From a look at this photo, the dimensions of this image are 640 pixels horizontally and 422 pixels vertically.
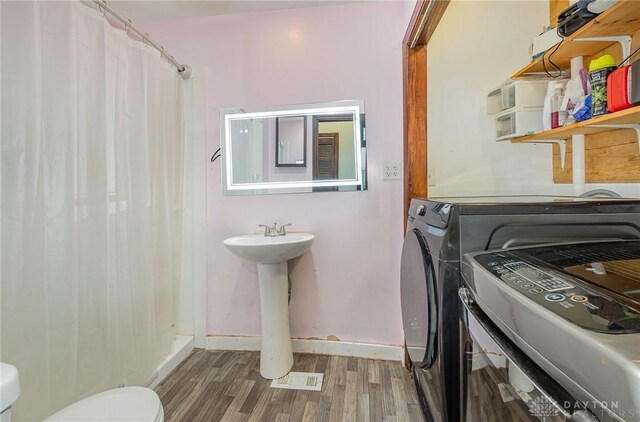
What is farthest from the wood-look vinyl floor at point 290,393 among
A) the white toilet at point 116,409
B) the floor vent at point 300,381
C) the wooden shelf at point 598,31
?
the wooden shelf at point 598,31

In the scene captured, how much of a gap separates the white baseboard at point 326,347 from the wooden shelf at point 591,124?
1498 mm

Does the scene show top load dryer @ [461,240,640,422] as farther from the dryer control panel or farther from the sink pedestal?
the sink pedestal

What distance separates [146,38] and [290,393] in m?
2.17

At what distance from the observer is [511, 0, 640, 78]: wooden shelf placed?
3.31ft


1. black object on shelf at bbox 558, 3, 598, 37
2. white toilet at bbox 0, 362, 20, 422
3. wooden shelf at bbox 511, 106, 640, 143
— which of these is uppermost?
black object on shelf at bbox 558, 3, 598, 37

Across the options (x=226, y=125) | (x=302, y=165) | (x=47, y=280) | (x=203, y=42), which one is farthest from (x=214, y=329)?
(x=203, y=42)

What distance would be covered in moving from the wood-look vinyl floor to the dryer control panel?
1.15 meters

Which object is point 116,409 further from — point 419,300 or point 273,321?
point 419,300

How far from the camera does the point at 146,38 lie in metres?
1.60

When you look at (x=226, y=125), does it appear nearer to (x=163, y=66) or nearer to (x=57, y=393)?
(x=163, y=66)

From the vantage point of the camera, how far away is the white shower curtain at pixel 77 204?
990mm

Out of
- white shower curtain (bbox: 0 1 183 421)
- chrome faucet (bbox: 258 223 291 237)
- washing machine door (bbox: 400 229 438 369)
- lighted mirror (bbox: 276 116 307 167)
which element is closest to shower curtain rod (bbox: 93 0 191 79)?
white shower curtain (bbox: 0 1 183 421)

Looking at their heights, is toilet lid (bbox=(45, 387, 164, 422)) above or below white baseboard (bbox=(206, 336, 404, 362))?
above

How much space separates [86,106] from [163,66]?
0.69 m
